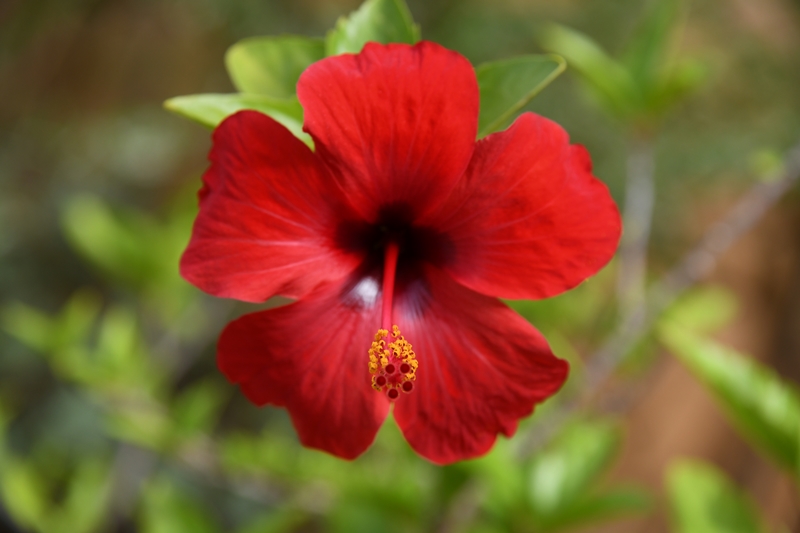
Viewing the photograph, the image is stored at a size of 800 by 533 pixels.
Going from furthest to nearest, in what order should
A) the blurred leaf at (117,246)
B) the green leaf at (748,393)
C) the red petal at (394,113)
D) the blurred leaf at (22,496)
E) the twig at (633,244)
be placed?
the blurred leaf at (117,246) → the blurred leaf at (22,496) → the twig at (633,244) → the green leaf at (748,393) → the red petal at (394,113)

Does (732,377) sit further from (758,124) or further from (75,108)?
(75,108)

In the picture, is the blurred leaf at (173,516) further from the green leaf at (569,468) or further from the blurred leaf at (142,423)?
the green leaf at (569,468)

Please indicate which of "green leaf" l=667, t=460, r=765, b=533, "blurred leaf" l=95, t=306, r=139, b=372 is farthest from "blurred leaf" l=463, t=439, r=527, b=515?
"blurred leaf" l=95, t=306, r=139, b=372

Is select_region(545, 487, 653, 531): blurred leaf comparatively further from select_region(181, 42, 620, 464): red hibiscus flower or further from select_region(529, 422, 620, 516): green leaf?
select_region(181, 42, 620, 464): red hibiscus flower

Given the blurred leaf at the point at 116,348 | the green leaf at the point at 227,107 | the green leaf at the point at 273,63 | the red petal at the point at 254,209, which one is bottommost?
the blurred leaf at the point at 116,348

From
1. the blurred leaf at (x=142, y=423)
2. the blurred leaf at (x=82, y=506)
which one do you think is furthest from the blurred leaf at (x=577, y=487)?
the blurred leaf at (x=82, y=506)

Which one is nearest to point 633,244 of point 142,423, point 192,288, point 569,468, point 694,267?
point 694,267

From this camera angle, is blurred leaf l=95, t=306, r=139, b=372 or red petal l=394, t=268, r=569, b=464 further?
blurred leaf l=95, t=306, r=139, b=372
